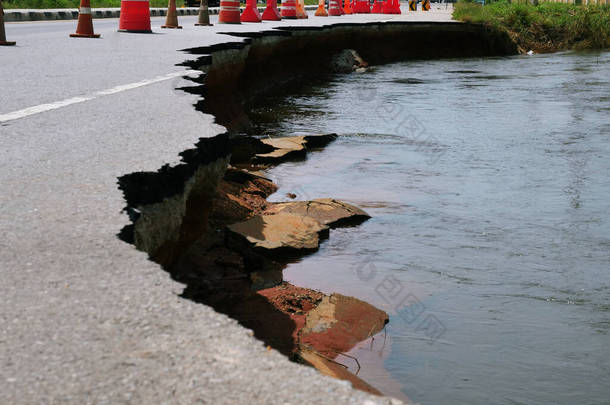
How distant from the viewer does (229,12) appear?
1642 cm

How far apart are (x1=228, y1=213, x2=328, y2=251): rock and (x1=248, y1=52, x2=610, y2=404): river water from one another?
10 centimetres

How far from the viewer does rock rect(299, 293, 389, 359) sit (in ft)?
11.7

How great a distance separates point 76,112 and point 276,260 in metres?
1.49

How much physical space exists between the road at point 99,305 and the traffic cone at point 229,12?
1210 cm

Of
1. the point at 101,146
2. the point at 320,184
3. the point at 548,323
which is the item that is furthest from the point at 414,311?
the point at 320,184

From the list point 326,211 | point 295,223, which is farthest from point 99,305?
point 326,211

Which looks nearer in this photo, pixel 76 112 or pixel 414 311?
pixel 414 311

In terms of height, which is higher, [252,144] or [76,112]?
[76,112]

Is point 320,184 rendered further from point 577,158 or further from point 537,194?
point 577,158

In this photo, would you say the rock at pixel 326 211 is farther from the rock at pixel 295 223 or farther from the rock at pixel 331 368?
the rock at pixel 331 368

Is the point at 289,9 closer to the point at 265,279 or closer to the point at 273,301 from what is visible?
the point at 265,279

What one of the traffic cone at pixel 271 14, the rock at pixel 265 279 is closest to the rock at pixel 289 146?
the rock at pixel 265 279

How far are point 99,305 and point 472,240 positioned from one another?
3.47 m

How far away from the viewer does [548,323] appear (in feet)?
12.7
